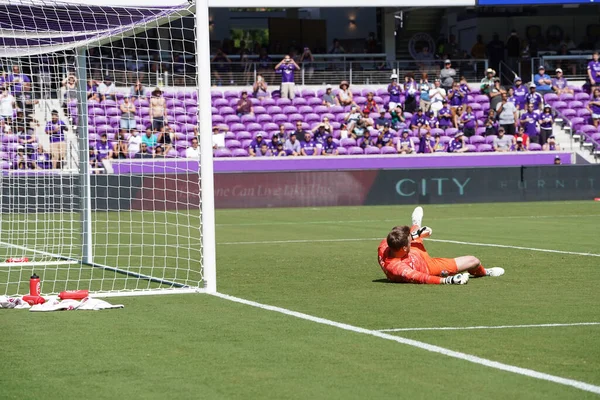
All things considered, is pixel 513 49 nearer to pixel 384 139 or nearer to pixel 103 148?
pixel 384 139

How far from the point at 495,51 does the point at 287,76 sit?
9.24 m

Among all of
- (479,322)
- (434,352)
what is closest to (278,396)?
(434,352)

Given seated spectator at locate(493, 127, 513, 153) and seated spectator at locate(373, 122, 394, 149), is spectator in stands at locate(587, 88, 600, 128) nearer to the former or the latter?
seated spectator at locate(493, 127, 513, 153)

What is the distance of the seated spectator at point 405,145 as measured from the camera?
3694 centimetres

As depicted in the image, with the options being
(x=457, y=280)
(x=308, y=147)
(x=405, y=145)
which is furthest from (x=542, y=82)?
(x=457, y=280)

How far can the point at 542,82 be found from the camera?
4112 centimetres

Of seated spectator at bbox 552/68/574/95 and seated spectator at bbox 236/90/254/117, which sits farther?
seated spectator at bbox 552/68/574/95

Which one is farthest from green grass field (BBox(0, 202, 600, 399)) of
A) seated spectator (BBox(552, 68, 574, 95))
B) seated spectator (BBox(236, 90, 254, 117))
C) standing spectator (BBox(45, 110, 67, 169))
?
seated spectator (BBox(552, 68, 574, 95))

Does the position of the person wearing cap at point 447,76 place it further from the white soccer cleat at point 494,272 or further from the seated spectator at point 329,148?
the white soccer cleat at point 494,272

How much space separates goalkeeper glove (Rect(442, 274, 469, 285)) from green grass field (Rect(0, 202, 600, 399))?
0.39ft

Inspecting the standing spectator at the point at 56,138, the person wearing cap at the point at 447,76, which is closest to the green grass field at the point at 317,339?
the standing spectator at the point at 56,138

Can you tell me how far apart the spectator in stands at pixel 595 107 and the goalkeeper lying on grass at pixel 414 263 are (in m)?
28.9

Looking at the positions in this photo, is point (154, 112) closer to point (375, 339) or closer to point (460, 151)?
point (460, 151)

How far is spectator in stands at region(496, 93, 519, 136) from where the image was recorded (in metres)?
38.8
